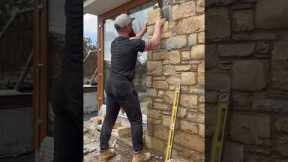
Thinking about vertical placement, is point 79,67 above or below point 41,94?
above

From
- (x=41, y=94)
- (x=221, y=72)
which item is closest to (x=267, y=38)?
(x=221, y=72)

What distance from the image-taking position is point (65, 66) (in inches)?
93.4

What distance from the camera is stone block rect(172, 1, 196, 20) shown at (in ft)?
13.3

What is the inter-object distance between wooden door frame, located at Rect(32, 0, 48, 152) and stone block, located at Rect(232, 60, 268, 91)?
1.33 meters

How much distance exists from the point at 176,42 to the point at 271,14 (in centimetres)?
222

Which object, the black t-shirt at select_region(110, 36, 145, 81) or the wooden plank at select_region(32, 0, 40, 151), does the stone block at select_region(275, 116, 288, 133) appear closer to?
the wooden plank at select_region(32, 0, 40, 151)

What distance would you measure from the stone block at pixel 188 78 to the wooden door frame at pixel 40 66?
1892mm

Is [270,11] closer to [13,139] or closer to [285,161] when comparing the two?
[285,161]

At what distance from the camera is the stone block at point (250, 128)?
7.21 ft

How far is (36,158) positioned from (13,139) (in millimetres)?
353

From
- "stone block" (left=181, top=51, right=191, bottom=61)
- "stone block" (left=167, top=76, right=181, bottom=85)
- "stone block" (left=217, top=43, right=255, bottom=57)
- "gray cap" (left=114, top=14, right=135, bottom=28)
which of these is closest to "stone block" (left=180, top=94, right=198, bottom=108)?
"stone block" (left=167, top=76, right=181, bottom=85)

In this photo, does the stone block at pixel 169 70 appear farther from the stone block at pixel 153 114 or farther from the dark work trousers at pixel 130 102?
the dark work trousers at pixel 130 102

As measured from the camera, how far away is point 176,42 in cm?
433

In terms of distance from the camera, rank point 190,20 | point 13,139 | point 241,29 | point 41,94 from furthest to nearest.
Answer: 1. point 190,20
2. point 13,139
3. point 41,94
4. point 241,29
